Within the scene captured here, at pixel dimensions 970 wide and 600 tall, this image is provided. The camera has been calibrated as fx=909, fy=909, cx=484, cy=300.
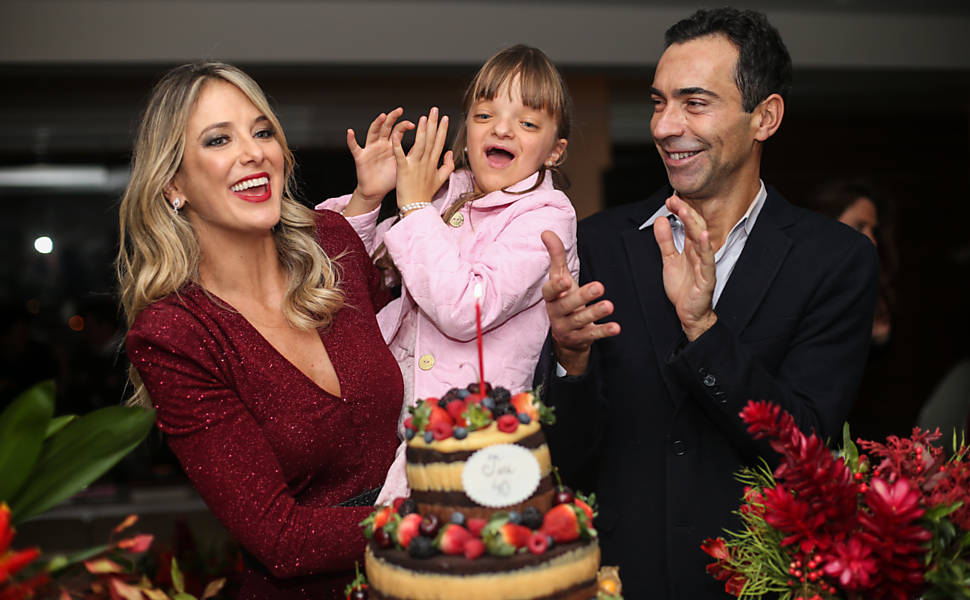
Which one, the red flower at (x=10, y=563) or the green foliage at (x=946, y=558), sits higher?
the red flower at (x=10, y=563)

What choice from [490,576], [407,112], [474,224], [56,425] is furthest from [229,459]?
[407,112]

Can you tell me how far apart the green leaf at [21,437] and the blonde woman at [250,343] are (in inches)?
15.8

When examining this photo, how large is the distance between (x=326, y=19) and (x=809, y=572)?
5.24 meters

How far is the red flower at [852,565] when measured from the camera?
4.49ft

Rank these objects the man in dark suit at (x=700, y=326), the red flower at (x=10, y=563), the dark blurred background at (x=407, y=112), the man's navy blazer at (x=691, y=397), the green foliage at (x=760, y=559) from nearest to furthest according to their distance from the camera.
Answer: the red flower at (x=10, y=563) < the green foliage at (x=760, y=559) < the man in dark suit at (x=700, y=326) < the man's navy blazer at (x=691, y=397) < the dark blurred background at (x=407, y=112)

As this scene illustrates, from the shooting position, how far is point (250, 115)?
1.92 meters

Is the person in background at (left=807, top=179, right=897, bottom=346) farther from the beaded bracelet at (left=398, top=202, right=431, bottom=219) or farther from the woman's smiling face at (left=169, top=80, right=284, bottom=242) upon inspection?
the woman's smiling face at (left=169, top=80, right=284, bottom=242)

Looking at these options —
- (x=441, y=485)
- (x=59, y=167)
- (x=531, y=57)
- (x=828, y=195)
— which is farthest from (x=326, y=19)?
(x=441, y=485)

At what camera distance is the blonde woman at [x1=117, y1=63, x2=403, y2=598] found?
170cm

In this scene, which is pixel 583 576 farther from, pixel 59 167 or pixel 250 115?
pixel 59 167

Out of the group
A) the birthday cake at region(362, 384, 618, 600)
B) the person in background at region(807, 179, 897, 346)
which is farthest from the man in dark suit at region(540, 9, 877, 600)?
the person in background at region(807, 179, 897, 346)

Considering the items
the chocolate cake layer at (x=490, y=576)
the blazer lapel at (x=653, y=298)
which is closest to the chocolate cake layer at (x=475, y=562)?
the chocolate cake layer at (x=490, y=576)

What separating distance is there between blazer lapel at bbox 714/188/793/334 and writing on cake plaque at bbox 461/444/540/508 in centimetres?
79

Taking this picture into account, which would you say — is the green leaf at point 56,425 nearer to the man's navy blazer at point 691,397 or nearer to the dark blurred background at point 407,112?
the man's navy blazer at point 691,397
